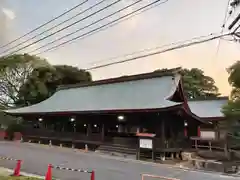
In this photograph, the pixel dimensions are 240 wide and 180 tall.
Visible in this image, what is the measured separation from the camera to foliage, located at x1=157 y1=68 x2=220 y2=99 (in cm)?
5434

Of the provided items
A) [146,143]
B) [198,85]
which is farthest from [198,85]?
[146,143]

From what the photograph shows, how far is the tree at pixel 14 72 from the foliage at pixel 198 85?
2907 cm

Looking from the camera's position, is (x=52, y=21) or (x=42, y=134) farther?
(x=42, y=134)

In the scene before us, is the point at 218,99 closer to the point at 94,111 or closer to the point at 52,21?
the point at 94,111

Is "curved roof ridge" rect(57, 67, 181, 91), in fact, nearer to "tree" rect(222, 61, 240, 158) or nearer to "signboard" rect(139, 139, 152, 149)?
"tree" rect(222, 61, 240, 158)

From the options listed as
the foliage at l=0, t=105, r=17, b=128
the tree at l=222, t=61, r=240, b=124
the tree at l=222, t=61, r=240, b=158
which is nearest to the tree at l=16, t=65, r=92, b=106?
the foliage at l=0, t=105, r=17, b=128

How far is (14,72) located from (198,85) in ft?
116

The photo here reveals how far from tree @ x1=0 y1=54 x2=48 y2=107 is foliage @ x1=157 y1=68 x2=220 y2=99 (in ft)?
95.4

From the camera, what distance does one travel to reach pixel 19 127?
3200 centimetres

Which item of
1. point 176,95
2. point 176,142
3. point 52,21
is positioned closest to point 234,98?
point 176,95

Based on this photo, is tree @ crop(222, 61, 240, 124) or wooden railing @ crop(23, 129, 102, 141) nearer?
tree @ crop(222, 61, 240, 124)

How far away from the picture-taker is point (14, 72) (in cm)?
4212

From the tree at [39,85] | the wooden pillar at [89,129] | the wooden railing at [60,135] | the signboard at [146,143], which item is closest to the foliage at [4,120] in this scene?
the tree at [39,85]

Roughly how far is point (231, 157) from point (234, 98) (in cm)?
539
